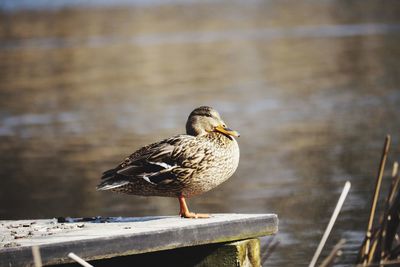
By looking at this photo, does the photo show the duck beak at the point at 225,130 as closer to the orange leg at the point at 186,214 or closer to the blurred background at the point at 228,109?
the orange leg at the point at 186,214

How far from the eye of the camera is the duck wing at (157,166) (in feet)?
20.9

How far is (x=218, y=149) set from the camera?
641 centimetres

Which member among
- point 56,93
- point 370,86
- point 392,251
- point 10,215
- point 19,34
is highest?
point 19,34

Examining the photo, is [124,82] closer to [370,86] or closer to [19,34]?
[370,86]

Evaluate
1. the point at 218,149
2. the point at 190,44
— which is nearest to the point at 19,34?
the point at 190,44

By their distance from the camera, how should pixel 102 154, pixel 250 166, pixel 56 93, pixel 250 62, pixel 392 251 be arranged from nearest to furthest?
pixel 392 251, pixel 250 166, pixel 102 154, pixel 56 93, pixel 250 62

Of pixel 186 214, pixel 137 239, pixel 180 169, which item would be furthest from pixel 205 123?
pixel 137 239

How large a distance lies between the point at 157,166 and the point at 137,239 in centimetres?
64

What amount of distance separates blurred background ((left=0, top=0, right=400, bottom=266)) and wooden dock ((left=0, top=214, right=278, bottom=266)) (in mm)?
1784

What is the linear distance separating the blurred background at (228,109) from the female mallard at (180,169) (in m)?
1.75

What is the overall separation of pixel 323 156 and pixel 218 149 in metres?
6.68

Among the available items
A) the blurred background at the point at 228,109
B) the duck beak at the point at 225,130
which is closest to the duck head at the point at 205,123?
the duck beak at the point at 225,130

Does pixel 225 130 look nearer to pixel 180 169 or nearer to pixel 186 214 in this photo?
pixel 180 169

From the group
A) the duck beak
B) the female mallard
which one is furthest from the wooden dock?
the duck beak
